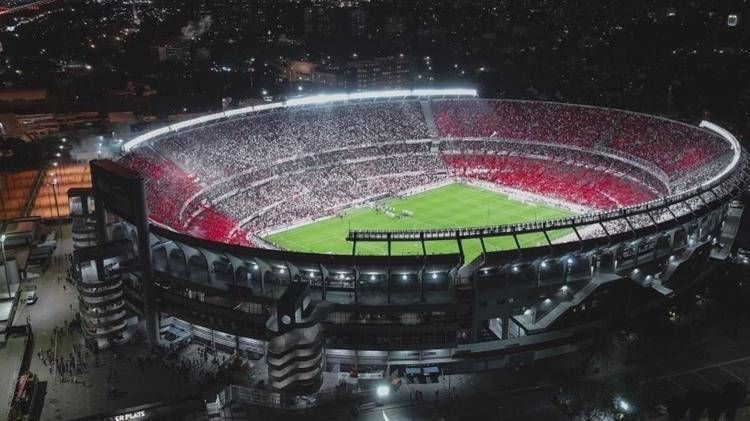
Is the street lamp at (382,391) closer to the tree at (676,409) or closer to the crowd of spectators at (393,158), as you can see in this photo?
the tree at (676,409)

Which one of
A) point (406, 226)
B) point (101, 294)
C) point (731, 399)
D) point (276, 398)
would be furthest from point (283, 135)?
point (731, 399)

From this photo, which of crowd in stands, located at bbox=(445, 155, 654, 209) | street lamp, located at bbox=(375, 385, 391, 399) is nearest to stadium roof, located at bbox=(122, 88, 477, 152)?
crowd in stands, located at bbox=(445, 155, 654, 209)

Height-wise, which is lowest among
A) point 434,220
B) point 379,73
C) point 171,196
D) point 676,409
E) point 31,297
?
point 434,220

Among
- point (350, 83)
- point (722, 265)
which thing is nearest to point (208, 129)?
point (722, 265)

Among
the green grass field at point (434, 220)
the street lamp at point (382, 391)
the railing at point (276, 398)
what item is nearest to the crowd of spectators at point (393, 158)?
the green grass field at point (434, 220)

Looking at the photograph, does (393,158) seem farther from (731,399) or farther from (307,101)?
(731,399)

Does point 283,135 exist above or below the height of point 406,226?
above

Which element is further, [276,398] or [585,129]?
[585,129]
